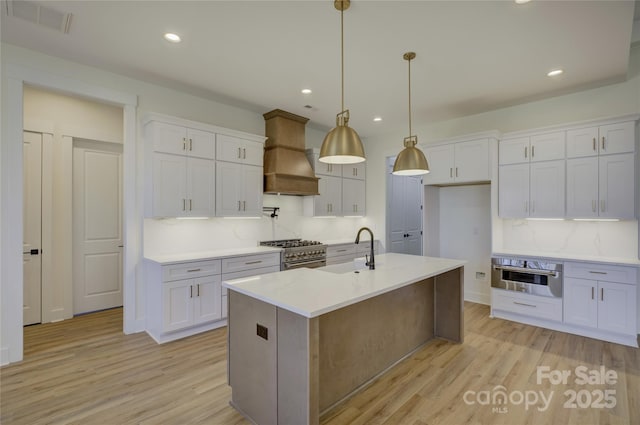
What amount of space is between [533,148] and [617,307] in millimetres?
2022

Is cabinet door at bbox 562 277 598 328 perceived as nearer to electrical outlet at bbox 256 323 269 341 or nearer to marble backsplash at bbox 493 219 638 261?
marble backsplash at bbox 493 219 638 261

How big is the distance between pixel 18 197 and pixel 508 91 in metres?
5.50

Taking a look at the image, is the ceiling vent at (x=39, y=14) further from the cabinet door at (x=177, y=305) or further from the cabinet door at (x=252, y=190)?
the cabinet door at (x=177, y=305)

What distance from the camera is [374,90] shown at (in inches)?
156

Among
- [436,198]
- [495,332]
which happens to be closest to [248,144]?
[436,198]

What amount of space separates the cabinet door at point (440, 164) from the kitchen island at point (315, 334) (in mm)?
1873

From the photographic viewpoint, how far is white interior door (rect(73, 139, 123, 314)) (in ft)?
14.2

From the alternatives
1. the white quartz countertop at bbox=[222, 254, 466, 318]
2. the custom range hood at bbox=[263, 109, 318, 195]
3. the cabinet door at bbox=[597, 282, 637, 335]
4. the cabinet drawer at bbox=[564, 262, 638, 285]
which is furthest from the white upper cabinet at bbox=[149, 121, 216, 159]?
the cabinet door at bbox=[597, 282, 637, 335]

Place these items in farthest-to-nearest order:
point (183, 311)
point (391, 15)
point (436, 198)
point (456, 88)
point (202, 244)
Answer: point (436, 198)
point (202, 244)
point (456, 88)
point (183, 311)
point (391, 15)

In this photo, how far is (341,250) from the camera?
Result: 5.31 m

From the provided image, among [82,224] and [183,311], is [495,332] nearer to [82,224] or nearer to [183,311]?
[183,311]

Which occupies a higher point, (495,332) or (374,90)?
(374,90)

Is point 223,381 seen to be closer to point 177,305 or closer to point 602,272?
point 177,305

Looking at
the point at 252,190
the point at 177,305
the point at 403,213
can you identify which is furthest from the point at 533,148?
the point at 177,305
